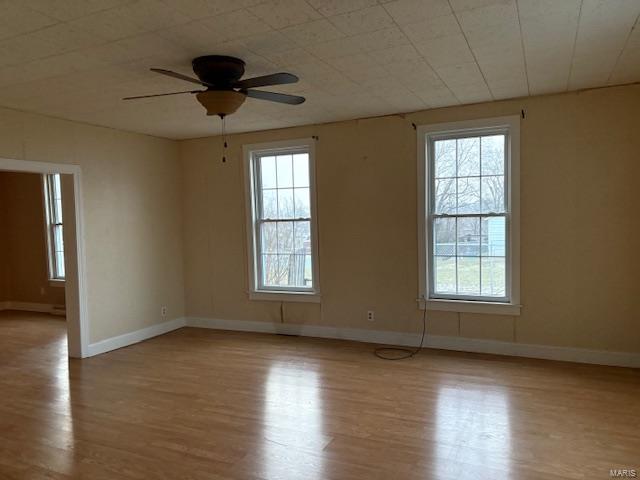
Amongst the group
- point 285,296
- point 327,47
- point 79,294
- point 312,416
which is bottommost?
point 312,416

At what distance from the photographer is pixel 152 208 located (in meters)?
5.93

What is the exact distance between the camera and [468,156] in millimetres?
4805

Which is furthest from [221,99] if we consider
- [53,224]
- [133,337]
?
[53,224]

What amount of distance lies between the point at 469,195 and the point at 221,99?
9.16ft

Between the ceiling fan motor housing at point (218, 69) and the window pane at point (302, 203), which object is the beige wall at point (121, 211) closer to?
the window pane at point (302, 203)

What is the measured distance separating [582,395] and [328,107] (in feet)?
10.8

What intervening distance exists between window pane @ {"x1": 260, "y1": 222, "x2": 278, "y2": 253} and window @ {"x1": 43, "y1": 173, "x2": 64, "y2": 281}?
3770 mm

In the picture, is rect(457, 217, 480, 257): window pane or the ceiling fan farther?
rect(457, 217, 480, 257): window pane

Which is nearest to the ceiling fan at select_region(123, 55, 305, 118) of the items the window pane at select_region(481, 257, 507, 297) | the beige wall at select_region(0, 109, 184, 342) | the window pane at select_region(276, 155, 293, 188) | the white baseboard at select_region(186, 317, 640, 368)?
the beige wall at select_region(0, 109, 184, 342)

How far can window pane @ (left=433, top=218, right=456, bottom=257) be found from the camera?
16.1ft

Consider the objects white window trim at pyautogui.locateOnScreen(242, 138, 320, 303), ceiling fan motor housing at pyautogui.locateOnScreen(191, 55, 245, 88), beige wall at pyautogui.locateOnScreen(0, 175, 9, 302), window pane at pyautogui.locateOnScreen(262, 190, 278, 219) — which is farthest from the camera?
beige wall at pyautogui.locateOnScreen(0, 175, 9, 302)

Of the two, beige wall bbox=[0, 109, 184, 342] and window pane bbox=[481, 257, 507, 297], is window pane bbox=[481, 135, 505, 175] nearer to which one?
window pane bbox=[481, 257, 507, 297]

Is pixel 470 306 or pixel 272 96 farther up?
pixel 272 96

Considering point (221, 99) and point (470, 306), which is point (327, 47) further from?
point (470, 306)
